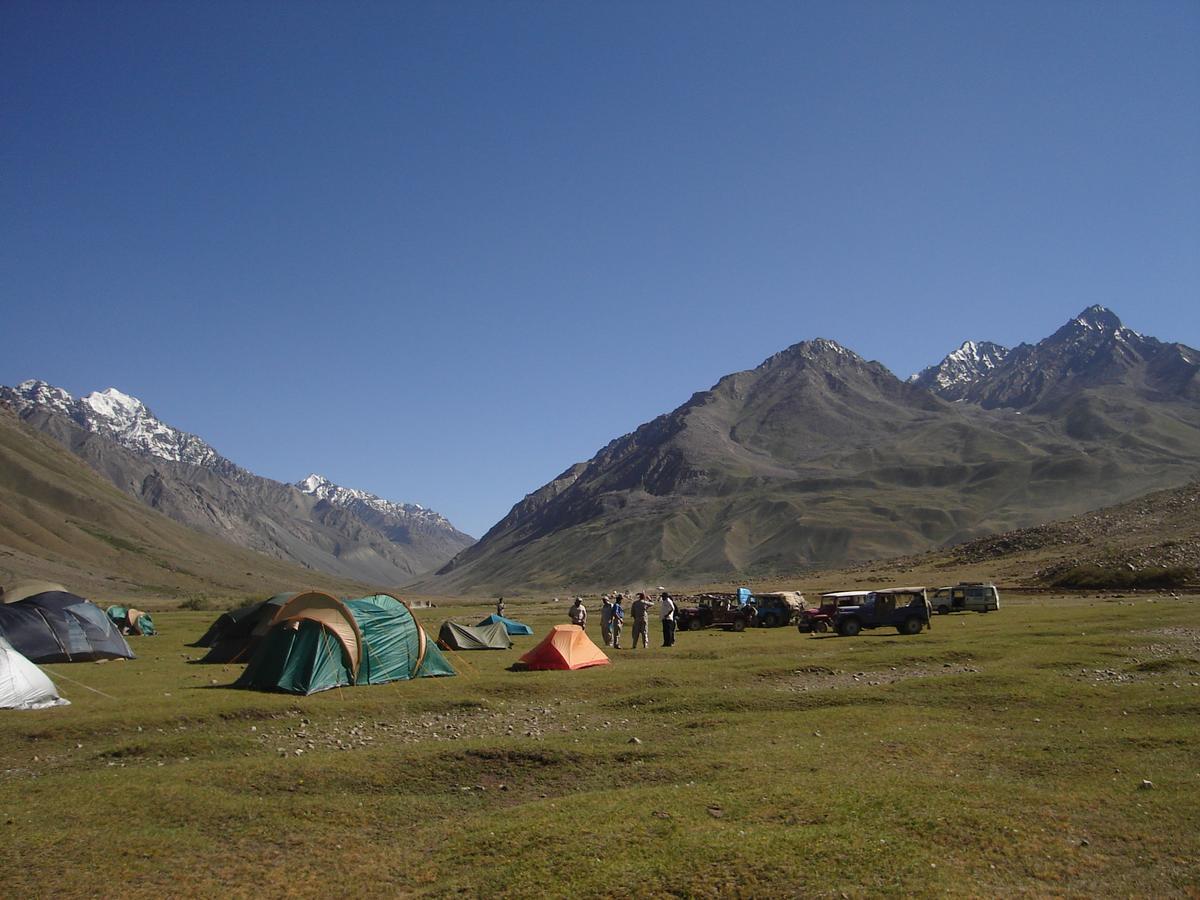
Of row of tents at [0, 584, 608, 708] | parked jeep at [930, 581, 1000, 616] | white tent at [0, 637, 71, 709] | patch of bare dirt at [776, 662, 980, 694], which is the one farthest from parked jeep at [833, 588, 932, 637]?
white tent at [0, 637, 71, 709]

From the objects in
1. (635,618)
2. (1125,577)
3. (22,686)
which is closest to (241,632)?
(22,686)

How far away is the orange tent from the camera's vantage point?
83.5ft

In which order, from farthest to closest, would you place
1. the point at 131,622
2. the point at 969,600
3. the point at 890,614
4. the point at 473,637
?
the point at 969,600
the point at 131,622
the point at 890,614
the point at 473,637

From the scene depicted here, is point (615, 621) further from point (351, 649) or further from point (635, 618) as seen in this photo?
point (351, 649)

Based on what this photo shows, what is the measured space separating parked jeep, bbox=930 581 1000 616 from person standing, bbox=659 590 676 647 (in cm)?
2322

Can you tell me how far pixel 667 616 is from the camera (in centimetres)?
3116

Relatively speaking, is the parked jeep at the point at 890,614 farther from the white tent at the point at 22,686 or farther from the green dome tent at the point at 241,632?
the white tent at the point at 22,686

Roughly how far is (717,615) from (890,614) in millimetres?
11125

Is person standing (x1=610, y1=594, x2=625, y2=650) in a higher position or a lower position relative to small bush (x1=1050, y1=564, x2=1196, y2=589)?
lower

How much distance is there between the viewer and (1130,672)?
21.9 meters

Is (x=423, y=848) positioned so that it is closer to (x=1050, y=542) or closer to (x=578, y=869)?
(x=578, y=869)

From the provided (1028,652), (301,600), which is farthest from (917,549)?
(301,600)

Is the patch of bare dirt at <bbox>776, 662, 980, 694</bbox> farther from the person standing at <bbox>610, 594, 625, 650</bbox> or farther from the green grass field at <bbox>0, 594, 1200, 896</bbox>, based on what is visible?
the person standing at <bbox>610, 594, 625, 650</bbox>

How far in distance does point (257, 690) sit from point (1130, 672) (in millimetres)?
23073
